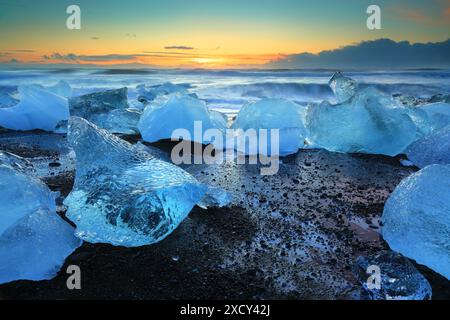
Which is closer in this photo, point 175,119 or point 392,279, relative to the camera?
point 392,279

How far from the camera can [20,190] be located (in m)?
2.25

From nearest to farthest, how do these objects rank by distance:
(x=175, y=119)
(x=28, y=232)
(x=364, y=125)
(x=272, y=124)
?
(x=28, y=232), (x=364, y=125), (x=272, y=124), (x=175, y=119)

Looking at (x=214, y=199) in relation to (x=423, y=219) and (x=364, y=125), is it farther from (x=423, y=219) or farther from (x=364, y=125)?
(x=364, y=125)

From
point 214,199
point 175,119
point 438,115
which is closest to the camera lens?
point 214,199

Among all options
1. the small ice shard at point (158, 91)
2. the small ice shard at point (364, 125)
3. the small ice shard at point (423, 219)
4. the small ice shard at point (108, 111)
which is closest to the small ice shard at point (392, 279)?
the small ice shard at point (423, 219)

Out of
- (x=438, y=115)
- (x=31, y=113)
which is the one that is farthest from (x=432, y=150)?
(x=31, y=113)

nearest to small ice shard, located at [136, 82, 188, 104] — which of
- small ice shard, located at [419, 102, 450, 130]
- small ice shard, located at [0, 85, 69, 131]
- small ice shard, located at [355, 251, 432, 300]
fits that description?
small ice shard, located at [0, 85, 69, 131]

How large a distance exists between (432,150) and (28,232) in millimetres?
3791

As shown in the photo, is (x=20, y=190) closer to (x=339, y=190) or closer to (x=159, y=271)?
(x=159, y=271)

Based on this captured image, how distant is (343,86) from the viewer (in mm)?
5508

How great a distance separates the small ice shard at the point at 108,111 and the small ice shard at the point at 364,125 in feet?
8.82

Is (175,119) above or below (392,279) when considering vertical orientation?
above
